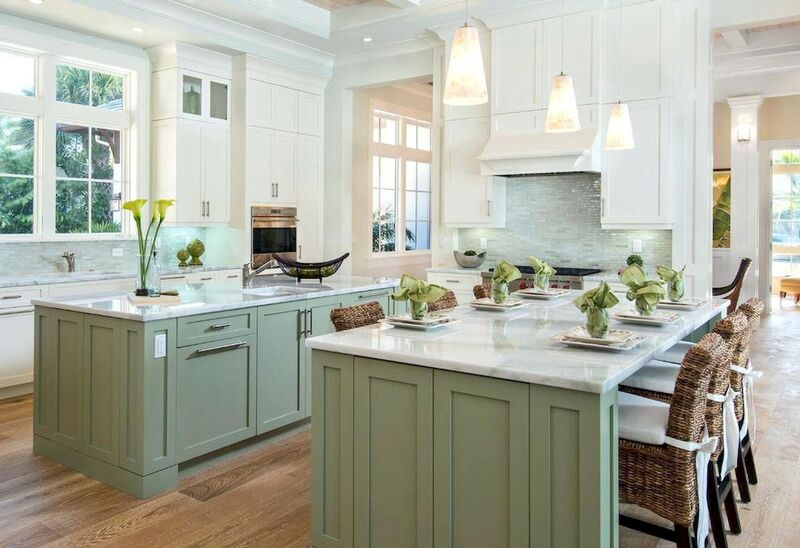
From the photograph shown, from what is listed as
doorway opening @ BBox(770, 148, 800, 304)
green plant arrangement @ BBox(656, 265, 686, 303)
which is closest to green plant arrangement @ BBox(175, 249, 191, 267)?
green plant arrangement @ BBox(656, 265, 686, 303)

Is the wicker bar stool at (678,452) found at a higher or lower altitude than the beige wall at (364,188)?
lower

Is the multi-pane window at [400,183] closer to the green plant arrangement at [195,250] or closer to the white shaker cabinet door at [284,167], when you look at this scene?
the white shaker cabinet door at [284,167]

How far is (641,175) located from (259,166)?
3.62 metres

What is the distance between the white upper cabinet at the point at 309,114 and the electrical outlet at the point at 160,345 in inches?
170

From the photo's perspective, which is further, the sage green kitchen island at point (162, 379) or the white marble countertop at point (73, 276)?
the white marble countertop at point (73, 276)

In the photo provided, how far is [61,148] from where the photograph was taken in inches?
225

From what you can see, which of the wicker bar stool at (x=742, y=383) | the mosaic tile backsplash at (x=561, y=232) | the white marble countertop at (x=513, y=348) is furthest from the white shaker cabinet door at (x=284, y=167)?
the wicker bar stool at (x=742, y=383)

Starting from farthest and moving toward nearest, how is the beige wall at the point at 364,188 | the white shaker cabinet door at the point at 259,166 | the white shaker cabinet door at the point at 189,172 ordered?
the beige wall at the point at 364,188, the white shaker cabinet door at the point at 259,166, the white shaker cabinet door at the point at 189,172

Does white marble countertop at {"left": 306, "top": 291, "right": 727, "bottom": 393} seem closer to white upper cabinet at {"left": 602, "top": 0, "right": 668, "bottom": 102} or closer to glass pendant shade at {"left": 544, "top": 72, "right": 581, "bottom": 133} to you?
glass pendant shade at {"left": 544, "top": 72, "right": 581, "bottom": 133}

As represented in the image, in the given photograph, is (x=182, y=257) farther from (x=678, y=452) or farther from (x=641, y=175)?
(x=678, y=452)

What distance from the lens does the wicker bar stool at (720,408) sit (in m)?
2.44

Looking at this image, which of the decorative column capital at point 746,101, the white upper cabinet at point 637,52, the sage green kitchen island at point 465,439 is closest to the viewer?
the sage green kitchen island at point 465,439

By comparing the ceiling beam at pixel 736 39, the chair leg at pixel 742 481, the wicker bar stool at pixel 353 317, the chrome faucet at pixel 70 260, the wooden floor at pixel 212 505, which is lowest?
the wooden floor at pixel 212 505

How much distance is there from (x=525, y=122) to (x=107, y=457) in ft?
14.1
